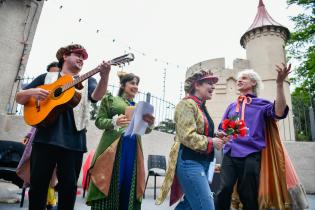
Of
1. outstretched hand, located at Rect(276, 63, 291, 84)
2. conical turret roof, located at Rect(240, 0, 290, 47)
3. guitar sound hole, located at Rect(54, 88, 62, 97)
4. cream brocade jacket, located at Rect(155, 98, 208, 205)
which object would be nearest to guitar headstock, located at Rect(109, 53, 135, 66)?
guitar sound hole, located at Rect(54, 88, 62, 97)

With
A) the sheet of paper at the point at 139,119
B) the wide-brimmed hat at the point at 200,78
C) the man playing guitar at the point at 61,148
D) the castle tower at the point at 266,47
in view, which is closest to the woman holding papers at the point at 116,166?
the sheet of paper at the point at 139,119

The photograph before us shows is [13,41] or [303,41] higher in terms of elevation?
[303,41]

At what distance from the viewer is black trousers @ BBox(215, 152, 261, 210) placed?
82.4 inches

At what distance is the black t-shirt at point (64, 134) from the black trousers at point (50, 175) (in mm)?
51

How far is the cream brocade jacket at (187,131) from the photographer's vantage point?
1.87 meters

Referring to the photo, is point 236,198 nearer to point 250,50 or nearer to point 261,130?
point 261,130

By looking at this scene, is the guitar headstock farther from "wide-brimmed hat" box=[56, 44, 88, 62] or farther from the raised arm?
the raised arm

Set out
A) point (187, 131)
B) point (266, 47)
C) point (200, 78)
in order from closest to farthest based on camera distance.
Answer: point (187, 131) < point (200, 78) < point (266, 47)

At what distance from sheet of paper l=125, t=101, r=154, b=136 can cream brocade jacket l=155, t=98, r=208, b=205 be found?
0.27 metres

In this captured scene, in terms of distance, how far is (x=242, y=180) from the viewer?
2135 millimetres

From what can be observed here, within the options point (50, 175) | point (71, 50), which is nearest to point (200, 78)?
point (71, 50)

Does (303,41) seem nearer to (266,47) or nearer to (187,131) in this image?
(266,47)

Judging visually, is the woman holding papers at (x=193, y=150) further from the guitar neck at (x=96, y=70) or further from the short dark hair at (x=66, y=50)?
the short dark hair at (x=66, y=50)

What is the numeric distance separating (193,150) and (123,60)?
0.93 meters
